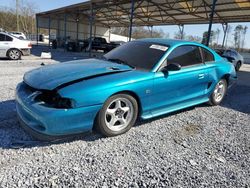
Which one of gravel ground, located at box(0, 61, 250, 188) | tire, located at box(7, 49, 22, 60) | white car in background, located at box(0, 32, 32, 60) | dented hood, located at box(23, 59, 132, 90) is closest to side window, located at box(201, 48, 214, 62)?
gravel ground, located at box(0, 61, 250, 188)

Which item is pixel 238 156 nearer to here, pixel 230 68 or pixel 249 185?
pixel 249 185

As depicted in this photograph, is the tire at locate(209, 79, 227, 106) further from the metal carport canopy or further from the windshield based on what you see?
the metal carport canopy

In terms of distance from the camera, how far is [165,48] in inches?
153

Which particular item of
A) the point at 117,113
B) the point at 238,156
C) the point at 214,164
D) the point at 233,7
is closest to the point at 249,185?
the point at 214,164

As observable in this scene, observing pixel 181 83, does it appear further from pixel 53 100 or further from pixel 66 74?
pixel 53 100

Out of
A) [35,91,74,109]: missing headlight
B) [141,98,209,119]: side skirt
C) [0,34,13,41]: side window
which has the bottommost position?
[141,98,209,119]: side skirt

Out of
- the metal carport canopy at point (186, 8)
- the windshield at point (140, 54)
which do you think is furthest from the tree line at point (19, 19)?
the windshield at point (140, 54)

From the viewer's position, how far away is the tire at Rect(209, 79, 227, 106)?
500 centimetres

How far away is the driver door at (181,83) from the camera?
360 centimetres

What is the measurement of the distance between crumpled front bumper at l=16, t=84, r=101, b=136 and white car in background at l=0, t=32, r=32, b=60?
9.70 metres

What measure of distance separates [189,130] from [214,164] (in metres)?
1.03

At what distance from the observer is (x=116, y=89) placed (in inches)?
120

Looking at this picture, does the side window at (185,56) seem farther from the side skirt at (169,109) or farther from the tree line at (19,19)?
the tree line at (19,19)

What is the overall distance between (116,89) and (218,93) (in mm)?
3166
